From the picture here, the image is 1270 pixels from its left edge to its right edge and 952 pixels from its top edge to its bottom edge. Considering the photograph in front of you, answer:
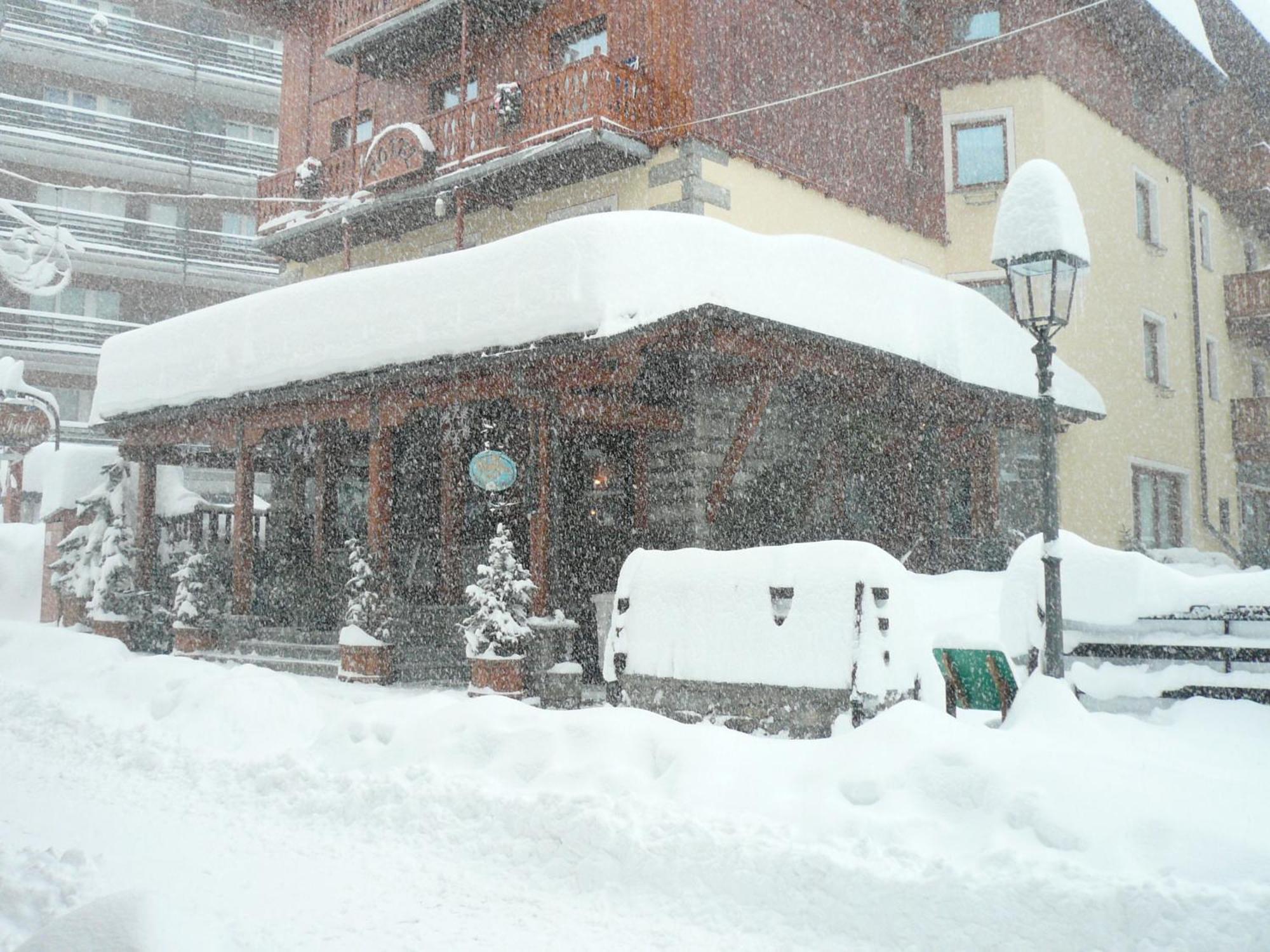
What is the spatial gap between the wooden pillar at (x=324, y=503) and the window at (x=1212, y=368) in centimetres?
1767

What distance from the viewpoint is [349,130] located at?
64.6ft

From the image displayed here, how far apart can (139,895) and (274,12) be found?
21.4 meters

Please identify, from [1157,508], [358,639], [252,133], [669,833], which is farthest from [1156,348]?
[252,133]

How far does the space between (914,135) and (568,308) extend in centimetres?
1164

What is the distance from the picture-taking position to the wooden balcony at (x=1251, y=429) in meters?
22.1

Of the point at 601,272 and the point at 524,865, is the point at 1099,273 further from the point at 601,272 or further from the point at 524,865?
the point at 524,865

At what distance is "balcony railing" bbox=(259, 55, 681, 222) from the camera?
13.7 meters

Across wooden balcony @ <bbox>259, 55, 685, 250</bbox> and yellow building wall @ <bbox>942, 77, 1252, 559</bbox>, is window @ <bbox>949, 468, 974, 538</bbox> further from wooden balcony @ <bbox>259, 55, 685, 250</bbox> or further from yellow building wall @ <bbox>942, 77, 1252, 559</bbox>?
wooden balcony @ <bbox>259, 55, 685, 250</bbox>

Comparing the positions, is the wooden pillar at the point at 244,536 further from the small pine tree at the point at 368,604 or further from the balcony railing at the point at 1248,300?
the balcony railing at the point at 1248,300

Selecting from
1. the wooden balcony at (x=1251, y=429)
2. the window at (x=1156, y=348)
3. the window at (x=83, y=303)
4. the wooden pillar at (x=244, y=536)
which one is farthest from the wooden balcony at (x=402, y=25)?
the wooden balcony at (x=1251, y=429)

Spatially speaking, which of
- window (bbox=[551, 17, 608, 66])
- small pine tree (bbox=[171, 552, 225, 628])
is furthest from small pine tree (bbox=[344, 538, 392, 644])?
window (bbox=[551, 17, 608, 66])

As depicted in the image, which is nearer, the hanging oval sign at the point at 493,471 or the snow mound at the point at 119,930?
the snow mound at the point at 119,930

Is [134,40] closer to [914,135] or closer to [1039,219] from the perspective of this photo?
[914,135]

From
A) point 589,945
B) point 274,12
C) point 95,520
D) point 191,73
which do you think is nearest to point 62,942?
point 589,945
